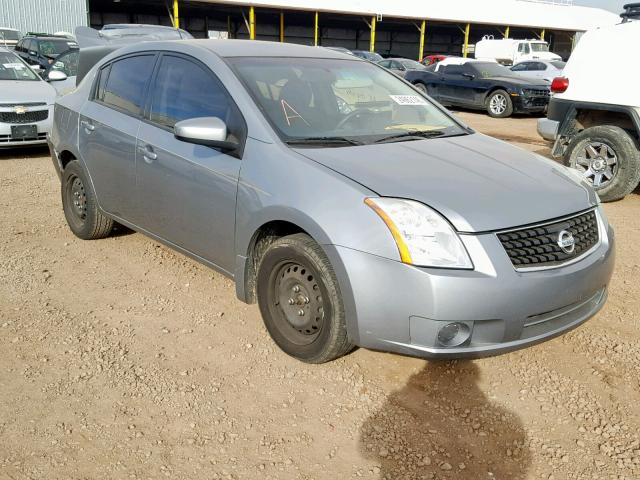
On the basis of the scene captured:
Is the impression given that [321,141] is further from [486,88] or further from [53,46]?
[53,46]

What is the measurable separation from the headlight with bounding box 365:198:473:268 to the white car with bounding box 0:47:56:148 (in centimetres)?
738

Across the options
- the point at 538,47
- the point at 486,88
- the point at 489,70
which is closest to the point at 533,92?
the point at 486,88

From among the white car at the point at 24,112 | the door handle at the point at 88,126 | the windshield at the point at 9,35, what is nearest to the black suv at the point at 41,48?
the windshield at the point at 9,35

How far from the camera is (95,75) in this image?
481cm

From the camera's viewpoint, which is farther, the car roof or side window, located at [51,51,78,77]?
side window, located at [51,51,78,77]

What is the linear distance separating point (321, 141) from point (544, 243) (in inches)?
50.9

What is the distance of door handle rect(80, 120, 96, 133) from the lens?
14.9 ft

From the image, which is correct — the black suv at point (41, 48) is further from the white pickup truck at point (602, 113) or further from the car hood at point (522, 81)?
the white pickup truck at point (602, 113)

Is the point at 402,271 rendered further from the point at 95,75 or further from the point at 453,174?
the point at 95,75

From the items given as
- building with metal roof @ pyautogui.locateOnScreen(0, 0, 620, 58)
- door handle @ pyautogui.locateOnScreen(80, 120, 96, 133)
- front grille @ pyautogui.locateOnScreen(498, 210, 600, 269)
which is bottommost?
front grille @ pyautogui.locateOnScreen(498, 210, 600, 269)

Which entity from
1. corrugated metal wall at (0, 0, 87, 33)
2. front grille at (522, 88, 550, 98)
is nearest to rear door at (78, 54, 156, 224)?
front grille at (522, 88, 550, 98)

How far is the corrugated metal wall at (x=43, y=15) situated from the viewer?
26.6 m

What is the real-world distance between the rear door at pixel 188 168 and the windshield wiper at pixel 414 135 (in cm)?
84

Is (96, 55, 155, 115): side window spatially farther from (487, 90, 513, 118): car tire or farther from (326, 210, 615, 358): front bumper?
(487, 90, 513, 118): car tire
